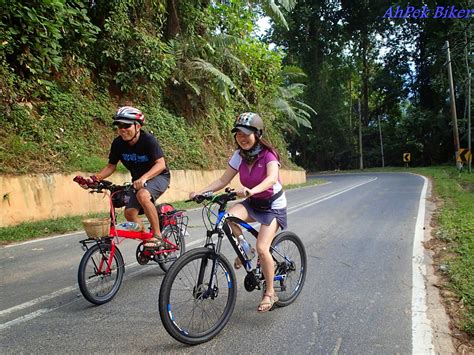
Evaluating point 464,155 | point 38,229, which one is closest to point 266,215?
point 38,229

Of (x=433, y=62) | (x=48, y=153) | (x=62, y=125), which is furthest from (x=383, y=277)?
(x=433, y=62)

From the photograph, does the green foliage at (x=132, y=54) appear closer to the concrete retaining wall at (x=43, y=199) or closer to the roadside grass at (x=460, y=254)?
the concrete retaining wall at (x=43, y=199)

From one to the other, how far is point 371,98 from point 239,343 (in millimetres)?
58169

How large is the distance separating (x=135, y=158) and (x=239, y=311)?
2237 millimetres

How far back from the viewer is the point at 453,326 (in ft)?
12.5

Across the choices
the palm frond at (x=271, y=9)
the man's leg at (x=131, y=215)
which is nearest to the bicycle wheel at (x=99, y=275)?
the man's leg at (x=131, y=215)

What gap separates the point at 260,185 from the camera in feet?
12.5

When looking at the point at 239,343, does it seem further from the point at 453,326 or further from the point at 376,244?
the point at 376,244

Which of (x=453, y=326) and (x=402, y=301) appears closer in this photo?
(x=453, y=326)

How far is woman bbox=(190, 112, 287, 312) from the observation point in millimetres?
3912

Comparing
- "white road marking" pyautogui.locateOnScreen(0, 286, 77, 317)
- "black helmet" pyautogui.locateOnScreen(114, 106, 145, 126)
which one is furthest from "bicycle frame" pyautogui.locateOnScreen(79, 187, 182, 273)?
"black helmet" pyautogui.locateOnScreen(114, 106, 145, 126)

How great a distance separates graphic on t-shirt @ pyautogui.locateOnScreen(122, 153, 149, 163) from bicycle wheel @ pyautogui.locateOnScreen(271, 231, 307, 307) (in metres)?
1.92

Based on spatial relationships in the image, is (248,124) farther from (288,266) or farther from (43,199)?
(43,199)

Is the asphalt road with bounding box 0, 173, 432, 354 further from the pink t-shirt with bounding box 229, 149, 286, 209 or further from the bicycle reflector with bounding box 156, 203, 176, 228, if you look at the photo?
the pink t-shirt with bounding box 229, 149, 286, 209
